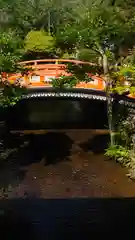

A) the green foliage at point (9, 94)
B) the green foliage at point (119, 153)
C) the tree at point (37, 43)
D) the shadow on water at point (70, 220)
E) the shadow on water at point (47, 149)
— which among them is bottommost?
the shadow on water at point (47, 149)

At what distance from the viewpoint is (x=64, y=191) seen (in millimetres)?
15875

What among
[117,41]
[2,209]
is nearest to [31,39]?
[117,41]

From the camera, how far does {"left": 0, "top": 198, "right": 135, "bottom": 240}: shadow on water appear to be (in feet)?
31.3

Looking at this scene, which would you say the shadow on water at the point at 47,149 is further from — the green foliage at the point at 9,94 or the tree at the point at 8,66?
the tree at the point at 8,66

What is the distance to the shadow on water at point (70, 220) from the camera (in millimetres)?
9539

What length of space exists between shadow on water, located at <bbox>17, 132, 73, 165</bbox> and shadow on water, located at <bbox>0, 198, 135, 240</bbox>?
7392 mm

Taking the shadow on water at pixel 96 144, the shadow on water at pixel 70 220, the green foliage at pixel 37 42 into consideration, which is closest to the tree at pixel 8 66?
the shadow on water at pixel 96 144

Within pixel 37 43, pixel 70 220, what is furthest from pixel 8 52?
pixel 37 43

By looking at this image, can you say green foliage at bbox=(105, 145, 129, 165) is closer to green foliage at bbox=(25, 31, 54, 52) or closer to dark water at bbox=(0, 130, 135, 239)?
dark water at bbox=(0, 130, 135, 239)

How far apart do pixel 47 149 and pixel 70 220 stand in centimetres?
1122

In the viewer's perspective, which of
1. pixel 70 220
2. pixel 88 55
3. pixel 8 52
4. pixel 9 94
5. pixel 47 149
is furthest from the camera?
pixel 47 149

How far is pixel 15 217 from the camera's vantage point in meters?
11.1

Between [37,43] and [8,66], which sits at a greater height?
[37,43]

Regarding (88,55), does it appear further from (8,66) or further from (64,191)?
(64,191)
